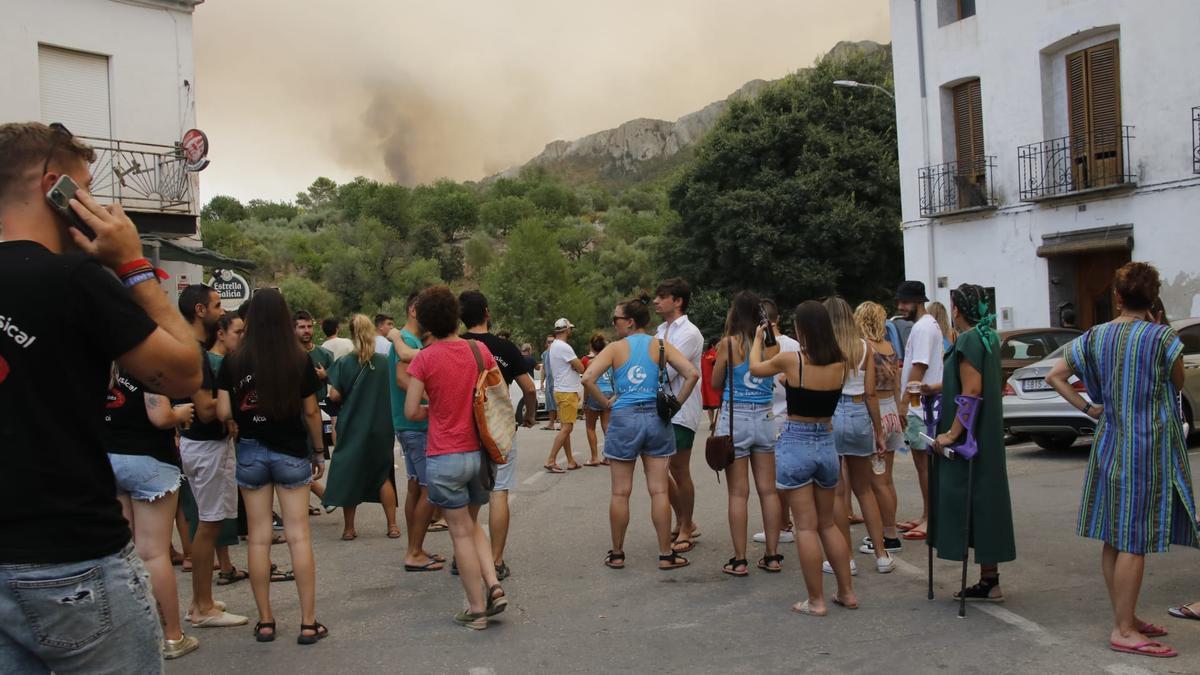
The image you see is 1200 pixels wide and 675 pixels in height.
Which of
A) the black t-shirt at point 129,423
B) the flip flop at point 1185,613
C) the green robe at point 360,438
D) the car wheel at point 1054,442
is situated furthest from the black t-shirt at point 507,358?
the car wheel at point 1054,442

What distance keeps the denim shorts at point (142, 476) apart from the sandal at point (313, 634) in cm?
112

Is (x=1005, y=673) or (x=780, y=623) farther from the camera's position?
(x=780, y=623)

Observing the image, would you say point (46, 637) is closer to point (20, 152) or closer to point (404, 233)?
point (20, 152)

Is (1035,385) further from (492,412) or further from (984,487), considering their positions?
(492,412)

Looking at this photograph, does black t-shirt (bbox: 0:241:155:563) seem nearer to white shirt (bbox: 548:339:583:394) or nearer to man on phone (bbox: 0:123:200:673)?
man on phone (bbox: 0:123:200:673)

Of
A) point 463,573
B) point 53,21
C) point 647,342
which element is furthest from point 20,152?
point 53,21

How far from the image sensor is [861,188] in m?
32.4

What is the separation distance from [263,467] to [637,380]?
2745 mm

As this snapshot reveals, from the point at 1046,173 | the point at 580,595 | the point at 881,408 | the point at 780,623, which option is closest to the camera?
the point at 780,623

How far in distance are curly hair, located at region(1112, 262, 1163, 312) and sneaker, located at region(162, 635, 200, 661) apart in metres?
5.43

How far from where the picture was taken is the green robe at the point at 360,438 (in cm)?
886

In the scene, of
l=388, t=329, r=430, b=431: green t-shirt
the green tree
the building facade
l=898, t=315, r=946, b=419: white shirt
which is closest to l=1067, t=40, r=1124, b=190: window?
the green tree

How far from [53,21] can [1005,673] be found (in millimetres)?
18197

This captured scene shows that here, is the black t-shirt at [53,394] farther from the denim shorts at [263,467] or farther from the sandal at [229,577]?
the sandal at [229,577]
